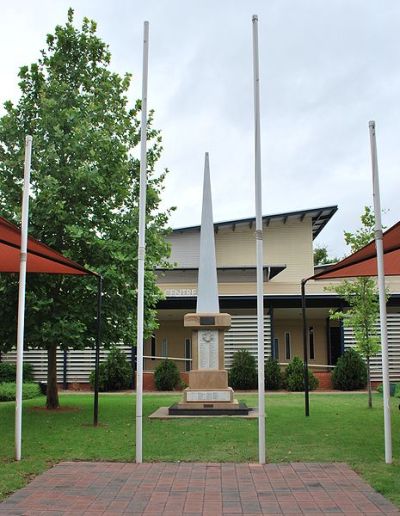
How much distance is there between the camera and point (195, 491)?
623 cm

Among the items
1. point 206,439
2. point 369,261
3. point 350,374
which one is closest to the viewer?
point 206,439

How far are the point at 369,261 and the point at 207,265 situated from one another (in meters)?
5.19

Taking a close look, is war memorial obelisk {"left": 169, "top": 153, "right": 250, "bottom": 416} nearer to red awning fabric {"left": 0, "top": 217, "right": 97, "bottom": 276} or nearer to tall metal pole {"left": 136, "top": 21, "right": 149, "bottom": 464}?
red awning fabric {"left": 0, "top": 217, "right": 97, "bottom": 276}

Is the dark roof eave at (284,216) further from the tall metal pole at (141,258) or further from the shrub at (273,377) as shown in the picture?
the tall metal pole at (141,258)

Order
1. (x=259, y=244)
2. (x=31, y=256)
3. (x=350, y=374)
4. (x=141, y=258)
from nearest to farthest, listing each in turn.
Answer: (x=259, y=244)
(x=141, y=258)
(x=31, y=256)
(x=350, y=374)

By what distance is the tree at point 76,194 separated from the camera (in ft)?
42.4

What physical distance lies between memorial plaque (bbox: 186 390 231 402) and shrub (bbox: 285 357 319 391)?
747 cm

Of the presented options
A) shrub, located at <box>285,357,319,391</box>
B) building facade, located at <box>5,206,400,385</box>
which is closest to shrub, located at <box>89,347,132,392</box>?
building facade, located at <box>5,206,400,385</box>

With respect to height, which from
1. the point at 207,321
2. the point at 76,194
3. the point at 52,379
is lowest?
the point at 52,379

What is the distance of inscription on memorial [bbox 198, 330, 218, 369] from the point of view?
14336 mm

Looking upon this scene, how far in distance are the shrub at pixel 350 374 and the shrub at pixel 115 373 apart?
7.76 m

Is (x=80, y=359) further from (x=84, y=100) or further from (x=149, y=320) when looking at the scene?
(x=84, y=100)

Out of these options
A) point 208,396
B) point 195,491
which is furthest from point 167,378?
point 195,491

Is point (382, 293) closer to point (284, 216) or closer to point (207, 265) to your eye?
point (207, 265)
